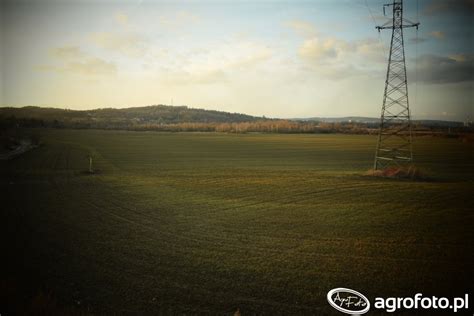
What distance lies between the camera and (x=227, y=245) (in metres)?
11.8

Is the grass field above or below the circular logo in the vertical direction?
above

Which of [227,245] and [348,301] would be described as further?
[227,245]

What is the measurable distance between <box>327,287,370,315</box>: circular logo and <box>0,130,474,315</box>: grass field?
248 millimetres

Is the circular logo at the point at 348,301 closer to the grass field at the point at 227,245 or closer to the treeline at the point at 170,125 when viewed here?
the grass field at the point at 227,245

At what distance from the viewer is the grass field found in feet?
27.1

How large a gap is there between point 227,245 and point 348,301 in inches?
199

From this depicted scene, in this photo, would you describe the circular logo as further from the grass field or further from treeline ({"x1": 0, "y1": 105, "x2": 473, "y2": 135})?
treeline ({"x1": 0, "y1": 105, "x2": 473, "y2": 135})

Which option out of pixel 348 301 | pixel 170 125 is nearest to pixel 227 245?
pixel 348 301

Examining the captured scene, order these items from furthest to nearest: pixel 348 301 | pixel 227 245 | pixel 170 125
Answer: pixel 170 125 < pixel 227 245 < pixel 348 301

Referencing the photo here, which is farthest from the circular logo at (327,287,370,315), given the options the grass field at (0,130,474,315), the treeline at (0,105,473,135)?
the treeline at (0,105,473,135)

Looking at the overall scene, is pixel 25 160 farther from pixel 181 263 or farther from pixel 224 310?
pixel 224 310

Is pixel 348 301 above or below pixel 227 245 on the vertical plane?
below

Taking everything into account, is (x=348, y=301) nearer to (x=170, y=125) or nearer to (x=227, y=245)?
(x=227, y=245)

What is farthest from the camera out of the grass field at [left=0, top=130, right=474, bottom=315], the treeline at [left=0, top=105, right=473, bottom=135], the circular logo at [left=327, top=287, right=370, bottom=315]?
the treeline at [left=0, top=105, right=473, bottom=135]
